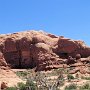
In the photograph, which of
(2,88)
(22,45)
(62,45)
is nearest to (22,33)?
(22,45)

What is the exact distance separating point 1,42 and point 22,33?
473 centimetres

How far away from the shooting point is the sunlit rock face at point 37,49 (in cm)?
7035

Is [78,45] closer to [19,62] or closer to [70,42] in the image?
[70,42]

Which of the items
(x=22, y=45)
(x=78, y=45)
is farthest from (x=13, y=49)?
(x=78, y=45)

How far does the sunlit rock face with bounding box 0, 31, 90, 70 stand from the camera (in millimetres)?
70350

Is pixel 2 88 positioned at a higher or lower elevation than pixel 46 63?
lower

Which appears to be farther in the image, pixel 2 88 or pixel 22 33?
pixel 22 33

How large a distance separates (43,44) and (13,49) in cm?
616

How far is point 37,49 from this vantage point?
71.0m

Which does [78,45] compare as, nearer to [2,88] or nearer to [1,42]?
[1,42]

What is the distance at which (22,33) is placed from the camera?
74.9 metres

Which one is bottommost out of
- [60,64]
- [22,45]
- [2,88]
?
[2,88]

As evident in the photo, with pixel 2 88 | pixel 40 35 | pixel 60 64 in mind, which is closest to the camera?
pixel 2 88

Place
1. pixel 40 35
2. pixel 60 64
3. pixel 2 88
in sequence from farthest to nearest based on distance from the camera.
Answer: pixel 40 35
pixel 60 64
pixel 2 88
